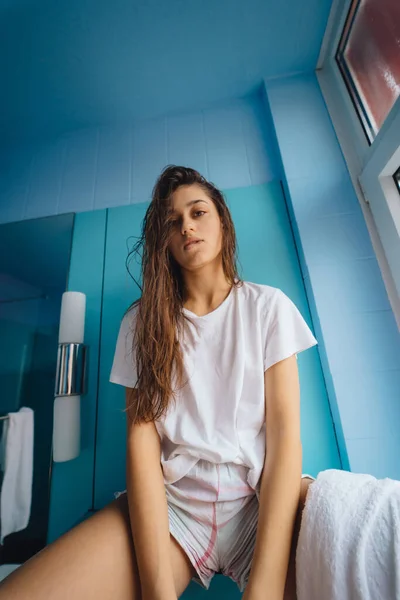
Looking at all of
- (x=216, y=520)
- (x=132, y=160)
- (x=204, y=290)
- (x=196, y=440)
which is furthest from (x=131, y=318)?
(x=132, y=160)

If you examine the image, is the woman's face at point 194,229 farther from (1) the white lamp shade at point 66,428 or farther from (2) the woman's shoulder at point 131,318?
(1) the white lamp shade at point 66,428

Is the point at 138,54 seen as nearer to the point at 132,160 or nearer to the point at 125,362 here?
the point at 132,160

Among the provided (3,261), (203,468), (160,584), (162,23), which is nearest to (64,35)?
(162,23)

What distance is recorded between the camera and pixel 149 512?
46cm

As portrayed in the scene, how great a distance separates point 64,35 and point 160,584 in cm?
146

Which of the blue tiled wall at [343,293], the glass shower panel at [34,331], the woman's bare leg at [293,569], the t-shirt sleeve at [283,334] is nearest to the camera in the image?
the woman's bare leg at [293,569]

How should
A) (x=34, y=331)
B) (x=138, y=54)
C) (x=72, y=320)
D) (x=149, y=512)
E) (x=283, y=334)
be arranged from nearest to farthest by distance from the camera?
(x=149, y=512) → (x=283, y=334) → (x=72, y=320) → (x=138, y=54) → (x=34, y=331)

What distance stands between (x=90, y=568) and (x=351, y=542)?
1.23 ft

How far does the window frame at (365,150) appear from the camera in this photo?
75 cm

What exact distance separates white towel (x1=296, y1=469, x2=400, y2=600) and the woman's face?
1.65 ft

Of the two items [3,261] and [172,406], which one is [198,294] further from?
[3,261]

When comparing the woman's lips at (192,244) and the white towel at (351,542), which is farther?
the woman's lips at (192,244)

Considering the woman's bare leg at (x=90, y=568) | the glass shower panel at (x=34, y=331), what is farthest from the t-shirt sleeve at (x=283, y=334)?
the glass shower panel at (x=34, y=331)

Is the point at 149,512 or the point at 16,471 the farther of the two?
the point at 16,471
